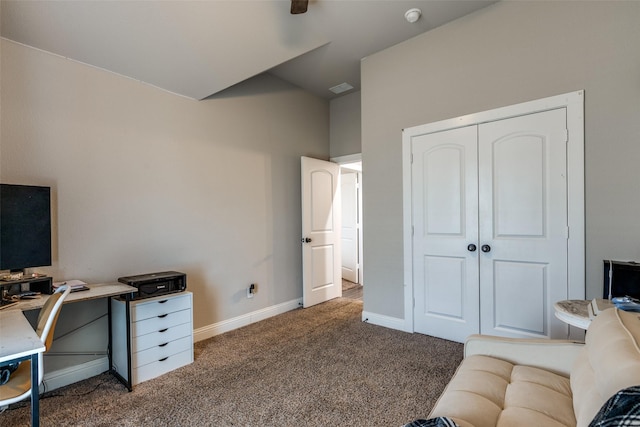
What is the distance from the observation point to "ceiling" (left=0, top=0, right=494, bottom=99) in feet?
6.62

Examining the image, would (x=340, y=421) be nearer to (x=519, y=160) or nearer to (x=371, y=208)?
(x=371, y=208)

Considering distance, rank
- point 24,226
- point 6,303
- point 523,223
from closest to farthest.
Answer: point 6,303 → point 24,226 → point 523,223

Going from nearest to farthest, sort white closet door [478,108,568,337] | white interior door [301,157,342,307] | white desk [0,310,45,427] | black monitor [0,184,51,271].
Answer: white desk [0,310,45,427], black monitor [0,184,51,271], white closet door [478,108,568,337], white interior door [301,157,342,307]

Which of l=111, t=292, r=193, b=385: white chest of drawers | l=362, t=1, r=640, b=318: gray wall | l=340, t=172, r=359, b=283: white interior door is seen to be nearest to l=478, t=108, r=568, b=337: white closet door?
l=362, t=1, r=640, b=318: gray wall

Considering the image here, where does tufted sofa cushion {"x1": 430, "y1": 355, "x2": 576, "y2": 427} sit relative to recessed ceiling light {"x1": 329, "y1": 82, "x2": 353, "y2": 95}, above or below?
below

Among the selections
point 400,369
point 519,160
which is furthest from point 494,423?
point 519,160

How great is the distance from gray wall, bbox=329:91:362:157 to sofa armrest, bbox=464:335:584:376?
3.23 metres

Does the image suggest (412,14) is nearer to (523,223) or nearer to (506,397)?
(523,223)

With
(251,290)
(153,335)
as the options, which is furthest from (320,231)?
(153,335)

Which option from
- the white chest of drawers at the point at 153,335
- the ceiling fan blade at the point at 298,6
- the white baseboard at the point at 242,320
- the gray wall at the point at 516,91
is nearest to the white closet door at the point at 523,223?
the gray wall at the point at 516,91

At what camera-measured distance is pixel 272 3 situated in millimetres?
2344

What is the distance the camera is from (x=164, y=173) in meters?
2.90

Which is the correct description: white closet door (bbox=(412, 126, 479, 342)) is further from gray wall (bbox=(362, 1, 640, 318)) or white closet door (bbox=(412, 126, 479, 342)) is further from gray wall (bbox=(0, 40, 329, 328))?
gray wall (bbox=(0, 40, 329, 328))

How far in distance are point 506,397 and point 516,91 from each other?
2408mm
